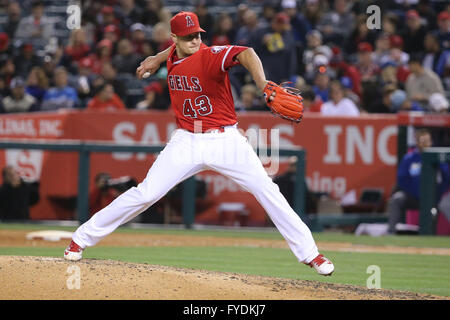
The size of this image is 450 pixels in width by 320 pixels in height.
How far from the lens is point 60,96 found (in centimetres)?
1430

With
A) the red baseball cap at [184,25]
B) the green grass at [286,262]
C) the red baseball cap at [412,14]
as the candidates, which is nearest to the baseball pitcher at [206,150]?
the red baseball cap at [184,25]

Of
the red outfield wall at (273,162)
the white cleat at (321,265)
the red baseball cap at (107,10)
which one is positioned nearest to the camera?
the white cleat at (321,265)

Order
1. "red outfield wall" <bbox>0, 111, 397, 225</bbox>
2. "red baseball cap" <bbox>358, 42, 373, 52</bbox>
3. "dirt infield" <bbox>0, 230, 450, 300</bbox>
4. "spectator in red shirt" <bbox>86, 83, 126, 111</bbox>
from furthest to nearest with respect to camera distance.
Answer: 1. "red baseball cap" <bbox>358, 42, 373, 52</bbox>
2. "spectator in red shirt" <bbox>86, 83, 126, 111</bbox>
3. "red outfield wall" <bbox>0, 111, 397, 225</bbox>
4. "dirt infield" <bbox>0, 230, 450, 300</bbox>

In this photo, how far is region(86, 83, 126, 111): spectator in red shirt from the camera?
45.0 feet

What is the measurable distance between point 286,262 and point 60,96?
7.09 m

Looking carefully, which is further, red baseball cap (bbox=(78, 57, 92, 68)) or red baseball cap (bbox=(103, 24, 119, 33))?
red baseball cap (bbox=(103, 24, 119, 33))

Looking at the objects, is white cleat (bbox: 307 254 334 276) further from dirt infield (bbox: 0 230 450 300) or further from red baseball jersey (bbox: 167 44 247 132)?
red baseball jersey (bbox: 167 44 247 132)

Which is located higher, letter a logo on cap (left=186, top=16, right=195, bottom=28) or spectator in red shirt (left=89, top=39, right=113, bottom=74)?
letter a logo on cap (left=186, top=16, right=195, bottom=28)

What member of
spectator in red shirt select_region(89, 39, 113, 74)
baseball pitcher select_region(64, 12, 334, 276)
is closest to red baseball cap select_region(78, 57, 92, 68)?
spectator in red shirt select_region(89, 39, 113, 74)

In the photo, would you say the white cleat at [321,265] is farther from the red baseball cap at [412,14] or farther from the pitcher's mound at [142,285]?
the red baseball cap at [412,14]

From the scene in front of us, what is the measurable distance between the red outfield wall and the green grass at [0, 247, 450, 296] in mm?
2516

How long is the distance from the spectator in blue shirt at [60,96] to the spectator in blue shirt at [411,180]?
18.5ft

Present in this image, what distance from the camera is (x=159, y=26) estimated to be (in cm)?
1516

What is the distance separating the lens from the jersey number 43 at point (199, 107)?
6.00 meters
